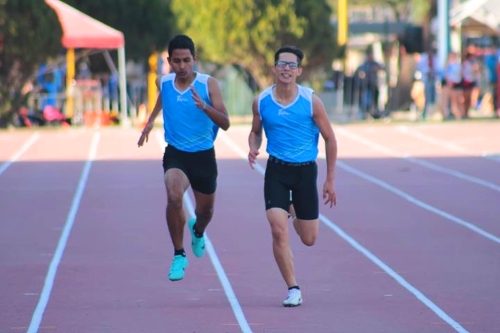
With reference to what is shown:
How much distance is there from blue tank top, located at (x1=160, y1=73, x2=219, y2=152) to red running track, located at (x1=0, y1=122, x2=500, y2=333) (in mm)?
1073

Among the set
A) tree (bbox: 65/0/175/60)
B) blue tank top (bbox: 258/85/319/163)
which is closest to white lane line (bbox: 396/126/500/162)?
tree (bbox: 65/0/175/60)

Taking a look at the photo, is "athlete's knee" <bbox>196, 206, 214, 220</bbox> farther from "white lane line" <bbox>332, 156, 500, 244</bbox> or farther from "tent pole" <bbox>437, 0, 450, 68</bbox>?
"tent pole" <bbox>437, 0, 450, 68</bbox>

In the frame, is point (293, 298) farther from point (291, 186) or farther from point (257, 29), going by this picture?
point (257, 29)

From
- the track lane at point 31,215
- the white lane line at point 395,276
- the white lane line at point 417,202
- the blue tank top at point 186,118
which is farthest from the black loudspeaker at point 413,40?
the blue tank top at point 186,118

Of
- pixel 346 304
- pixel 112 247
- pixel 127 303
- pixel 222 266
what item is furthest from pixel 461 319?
pixel 112 247

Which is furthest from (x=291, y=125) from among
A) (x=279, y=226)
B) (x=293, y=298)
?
(x=293, y=298)

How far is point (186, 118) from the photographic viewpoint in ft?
A: 34.1

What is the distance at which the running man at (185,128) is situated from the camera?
10.2m

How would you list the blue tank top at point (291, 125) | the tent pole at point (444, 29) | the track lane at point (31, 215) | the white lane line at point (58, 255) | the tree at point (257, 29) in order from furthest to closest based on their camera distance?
the tree at point (257, 29) < the tent pole at point (444, 29) < the track lane at point (31, 215) < the blue tank top at point (291, 125) < the white lane line at point (58, 255)

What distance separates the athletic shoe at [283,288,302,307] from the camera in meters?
9.45

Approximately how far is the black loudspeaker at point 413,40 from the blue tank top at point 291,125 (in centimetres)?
3175

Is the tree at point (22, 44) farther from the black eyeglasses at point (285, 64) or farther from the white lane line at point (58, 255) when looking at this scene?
the black eyeglasses at point (285, 64)

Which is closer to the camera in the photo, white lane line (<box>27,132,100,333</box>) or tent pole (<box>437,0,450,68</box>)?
white lane line (<box>27,132,100,333</box>)

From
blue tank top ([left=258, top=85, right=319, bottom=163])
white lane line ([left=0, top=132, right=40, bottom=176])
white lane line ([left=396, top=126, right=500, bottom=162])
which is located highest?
blue tank top ([left=258, top=85, right=319, bottom=163])
